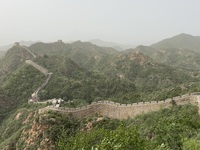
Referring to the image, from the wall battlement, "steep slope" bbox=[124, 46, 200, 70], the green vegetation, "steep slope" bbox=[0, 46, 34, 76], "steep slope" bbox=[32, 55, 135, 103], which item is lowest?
"steep slope" bbox=[124, 46, 200, 70]

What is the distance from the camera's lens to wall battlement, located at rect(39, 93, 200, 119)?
38494mm

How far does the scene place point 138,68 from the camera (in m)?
98.7

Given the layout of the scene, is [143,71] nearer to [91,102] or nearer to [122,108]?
[91,102]

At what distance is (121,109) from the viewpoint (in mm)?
42750

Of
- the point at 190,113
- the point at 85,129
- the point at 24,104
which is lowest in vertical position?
the point at 24,104

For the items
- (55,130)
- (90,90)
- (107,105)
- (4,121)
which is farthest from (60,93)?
(55,130)

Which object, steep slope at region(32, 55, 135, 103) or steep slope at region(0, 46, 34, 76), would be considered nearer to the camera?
steep slope at region(32, 55, 135, 103)

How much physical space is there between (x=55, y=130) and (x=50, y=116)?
261cm

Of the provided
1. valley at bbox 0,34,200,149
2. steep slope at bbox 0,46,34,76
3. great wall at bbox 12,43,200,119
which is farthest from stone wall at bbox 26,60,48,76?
great wall at bbox 12,43,200,119

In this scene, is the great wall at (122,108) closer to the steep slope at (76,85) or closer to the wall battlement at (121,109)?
the wall battlement at (121,109)

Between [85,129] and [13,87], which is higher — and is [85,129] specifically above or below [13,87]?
above

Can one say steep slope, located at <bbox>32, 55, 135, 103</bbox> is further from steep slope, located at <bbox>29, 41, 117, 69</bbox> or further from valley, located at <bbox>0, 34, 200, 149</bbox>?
steep slope, located at <bbox>29, 41, 117, 69</bbox>

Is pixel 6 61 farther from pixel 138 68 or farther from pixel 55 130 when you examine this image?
pixel 55 130

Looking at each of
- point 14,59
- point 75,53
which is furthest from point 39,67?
point 75,53
